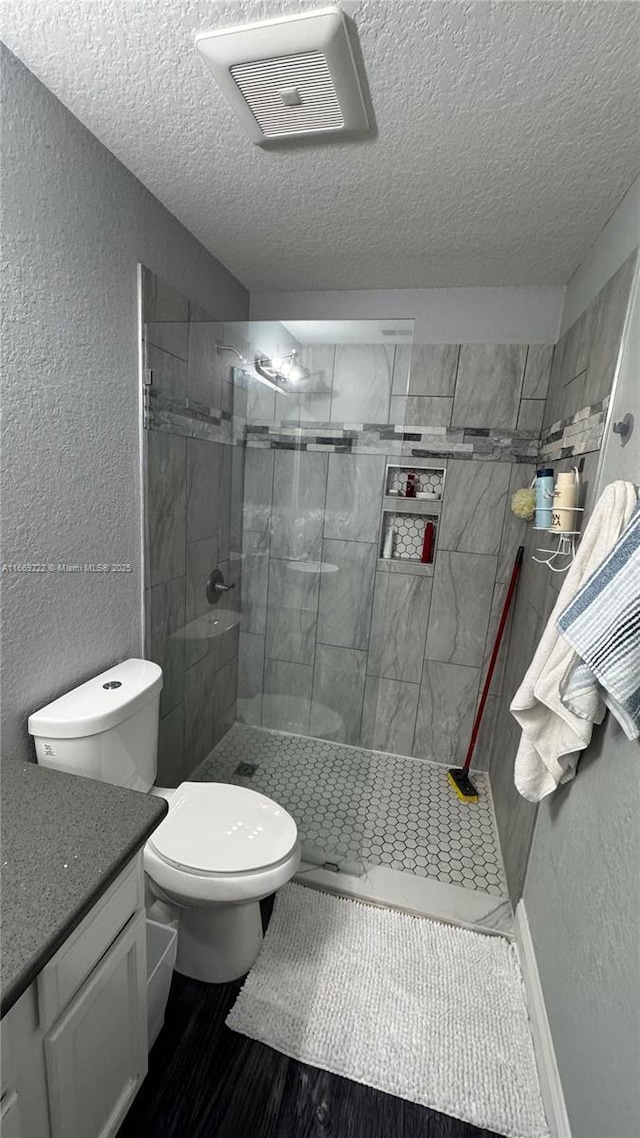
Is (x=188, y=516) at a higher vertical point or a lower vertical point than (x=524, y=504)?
lower

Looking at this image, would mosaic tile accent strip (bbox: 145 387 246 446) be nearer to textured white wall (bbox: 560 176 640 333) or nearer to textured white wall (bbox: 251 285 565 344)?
textured white wall (bbox: 251 285 565 344)

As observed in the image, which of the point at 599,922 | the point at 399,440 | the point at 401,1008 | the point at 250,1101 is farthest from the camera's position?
the point at 399,440

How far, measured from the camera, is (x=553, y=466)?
186 centimetres

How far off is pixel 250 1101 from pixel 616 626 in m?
1.40

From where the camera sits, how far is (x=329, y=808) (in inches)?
78.1

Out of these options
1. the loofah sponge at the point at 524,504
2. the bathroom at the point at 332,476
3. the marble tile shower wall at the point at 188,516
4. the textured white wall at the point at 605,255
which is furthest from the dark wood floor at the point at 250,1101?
the textured white wall at the point at 605,255

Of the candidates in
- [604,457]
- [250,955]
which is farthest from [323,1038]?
[604,457]

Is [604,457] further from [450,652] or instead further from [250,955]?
[250,955]

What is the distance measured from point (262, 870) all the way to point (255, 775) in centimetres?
92

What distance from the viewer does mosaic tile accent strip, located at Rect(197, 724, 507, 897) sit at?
182cm

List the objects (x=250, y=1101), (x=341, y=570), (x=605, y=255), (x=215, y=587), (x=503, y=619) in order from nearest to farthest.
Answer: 1. (x=250, y=1101)
2. (x=605, y=255)
3. (x=341, y=570)
4. (x=215, y=587)
5. (x=503, y=619)

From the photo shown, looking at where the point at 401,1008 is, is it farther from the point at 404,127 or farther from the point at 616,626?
the point at 404,127

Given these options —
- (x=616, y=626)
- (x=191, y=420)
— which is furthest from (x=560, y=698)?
(x=191, y=420)

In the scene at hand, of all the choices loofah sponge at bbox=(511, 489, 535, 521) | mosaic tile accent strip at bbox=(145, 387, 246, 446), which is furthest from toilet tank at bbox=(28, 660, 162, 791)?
loofah sponge at bbox=(511, 489, 535, 521)
